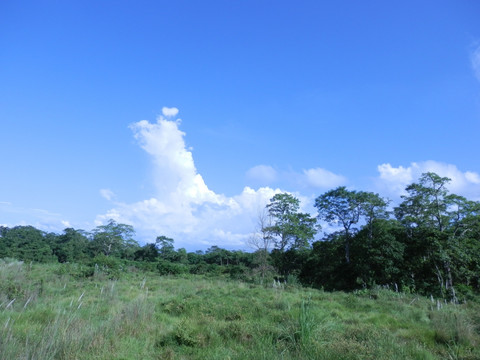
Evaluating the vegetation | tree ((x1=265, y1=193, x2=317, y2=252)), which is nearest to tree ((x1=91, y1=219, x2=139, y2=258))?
the vegetation

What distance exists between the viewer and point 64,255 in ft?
135

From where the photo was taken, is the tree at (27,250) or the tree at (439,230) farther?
the tree at (27,250)

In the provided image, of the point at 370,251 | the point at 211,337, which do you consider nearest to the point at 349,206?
the point at 370,251

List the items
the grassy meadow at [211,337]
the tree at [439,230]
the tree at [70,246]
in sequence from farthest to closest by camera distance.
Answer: the tree at [70,246]
the tree at [439,230]
the grassy meadow at [211,337]

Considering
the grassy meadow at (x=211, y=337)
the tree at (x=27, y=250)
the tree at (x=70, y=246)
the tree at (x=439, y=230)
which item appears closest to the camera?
the grassy meadow at (x=211, y=337)

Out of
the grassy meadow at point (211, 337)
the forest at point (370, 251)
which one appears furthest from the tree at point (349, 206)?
the grassy meadow at point (211, 337)

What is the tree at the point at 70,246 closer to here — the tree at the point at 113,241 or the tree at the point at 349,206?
the tree at the point at 113,241

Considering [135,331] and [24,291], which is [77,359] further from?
[24,291]

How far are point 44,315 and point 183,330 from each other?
3.50 meters

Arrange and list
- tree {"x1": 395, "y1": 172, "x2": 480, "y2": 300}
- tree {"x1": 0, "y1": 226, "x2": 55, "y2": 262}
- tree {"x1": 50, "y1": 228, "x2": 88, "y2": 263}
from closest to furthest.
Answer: tree {"x1": 395, "y1": 172, "x2": 480, "y2": 300}
tree {"x1": 0, "y1": 226, "x2": 55, "y2": 262}
tree {"x1": 50, "y1": 228, "x2": 88, "y2": 263}

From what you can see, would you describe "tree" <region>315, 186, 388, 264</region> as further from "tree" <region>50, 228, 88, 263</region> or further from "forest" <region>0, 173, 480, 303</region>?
"tree" <region>50, 228, 88, 263</region>

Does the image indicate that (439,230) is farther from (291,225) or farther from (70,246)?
(70,246)

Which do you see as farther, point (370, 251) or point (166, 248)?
point (166, 248)

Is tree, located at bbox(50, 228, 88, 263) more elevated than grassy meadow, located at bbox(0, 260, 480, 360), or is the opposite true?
tree, located at bbox(50, 228, 88, 263)
